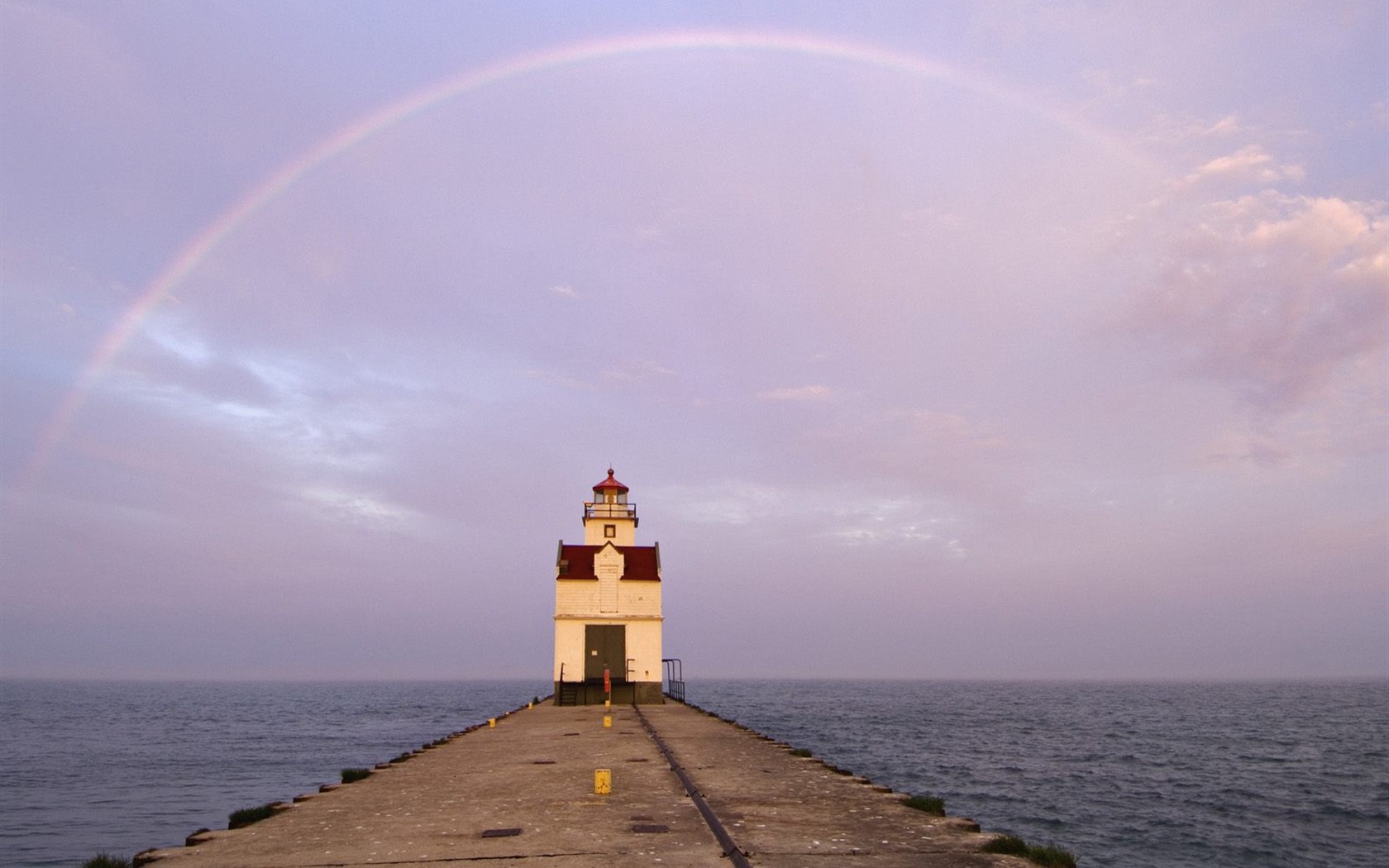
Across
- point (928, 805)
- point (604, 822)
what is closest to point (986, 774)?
point (928, 805)

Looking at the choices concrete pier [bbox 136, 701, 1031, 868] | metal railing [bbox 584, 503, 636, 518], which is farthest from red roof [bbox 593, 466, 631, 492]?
concrete pier [bbox 136, 701, 1031, 868]

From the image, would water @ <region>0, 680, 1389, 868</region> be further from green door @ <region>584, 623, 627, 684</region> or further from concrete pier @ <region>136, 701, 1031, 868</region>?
concrete pier @ <region>136, 701, 1031, 868</region>

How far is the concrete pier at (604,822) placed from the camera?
10.6 meters

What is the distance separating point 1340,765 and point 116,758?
58002 mm

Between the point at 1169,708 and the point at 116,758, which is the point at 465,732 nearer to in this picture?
the point at 116,758

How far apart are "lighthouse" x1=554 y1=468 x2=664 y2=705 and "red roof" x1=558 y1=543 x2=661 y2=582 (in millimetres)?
39

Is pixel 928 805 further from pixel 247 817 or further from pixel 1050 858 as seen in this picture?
pixel 247 817

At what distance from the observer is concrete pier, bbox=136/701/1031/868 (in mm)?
10609

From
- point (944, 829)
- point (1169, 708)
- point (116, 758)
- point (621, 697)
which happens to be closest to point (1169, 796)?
point (621, 697)

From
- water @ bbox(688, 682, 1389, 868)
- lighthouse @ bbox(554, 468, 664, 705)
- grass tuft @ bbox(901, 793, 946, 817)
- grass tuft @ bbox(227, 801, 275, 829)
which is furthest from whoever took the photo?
lighthouse @ bbox(554, 468, 664, 705)

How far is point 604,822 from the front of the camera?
12.6 metres

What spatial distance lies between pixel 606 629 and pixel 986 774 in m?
17.1

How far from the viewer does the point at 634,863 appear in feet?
33.0

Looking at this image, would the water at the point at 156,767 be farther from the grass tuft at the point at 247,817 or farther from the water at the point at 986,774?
the grass tuft at the point at 247,817
